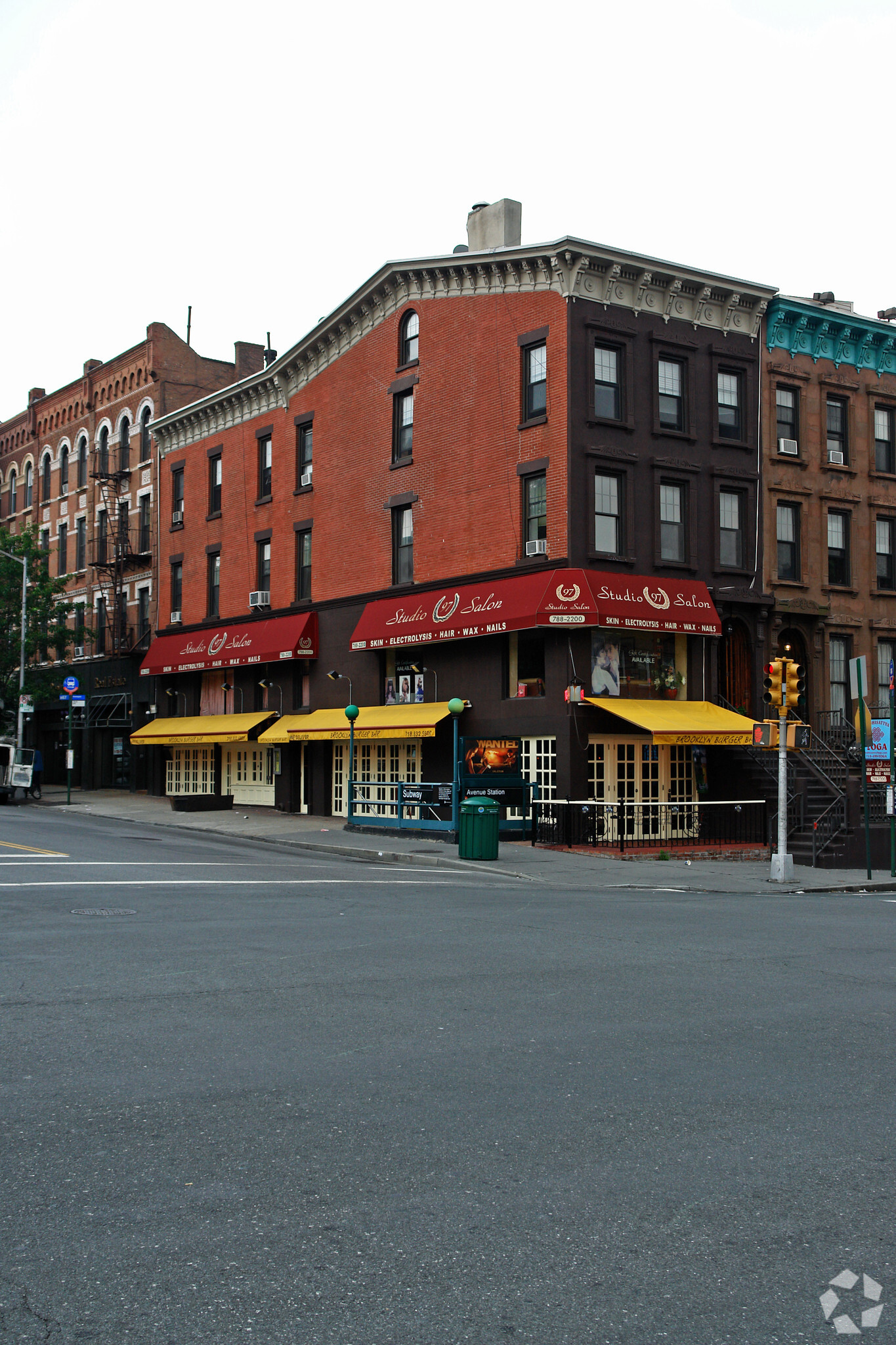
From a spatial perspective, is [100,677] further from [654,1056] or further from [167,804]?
[654,1056]

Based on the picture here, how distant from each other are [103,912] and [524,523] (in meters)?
17.4

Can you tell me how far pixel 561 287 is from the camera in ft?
92.2

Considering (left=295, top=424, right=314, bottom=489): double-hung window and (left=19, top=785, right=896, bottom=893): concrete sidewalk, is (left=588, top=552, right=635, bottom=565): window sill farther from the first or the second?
(left=295, top=424, right=314, bottom=489): double-hung window

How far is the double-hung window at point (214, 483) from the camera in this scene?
1654 inches

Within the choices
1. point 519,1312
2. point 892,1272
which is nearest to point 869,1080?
point 892,1272

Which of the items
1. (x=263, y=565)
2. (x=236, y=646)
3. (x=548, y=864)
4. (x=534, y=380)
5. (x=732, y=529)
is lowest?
(x=548, y=864)

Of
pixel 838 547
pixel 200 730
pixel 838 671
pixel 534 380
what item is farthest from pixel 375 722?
pixel 838 547

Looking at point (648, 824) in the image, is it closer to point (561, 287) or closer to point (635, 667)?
point (635, 667)

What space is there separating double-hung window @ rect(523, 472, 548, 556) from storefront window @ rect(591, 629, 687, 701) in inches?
108

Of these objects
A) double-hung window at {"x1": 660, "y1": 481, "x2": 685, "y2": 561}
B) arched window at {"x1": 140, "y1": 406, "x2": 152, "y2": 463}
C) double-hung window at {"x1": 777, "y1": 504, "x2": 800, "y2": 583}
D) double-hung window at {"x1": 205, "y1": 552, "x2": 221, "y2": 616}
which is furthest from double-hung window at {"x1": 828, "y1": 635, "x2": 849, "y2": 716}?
arched window at {"x1": 140, "y1": 406, "x2": 152, "y2": 463}

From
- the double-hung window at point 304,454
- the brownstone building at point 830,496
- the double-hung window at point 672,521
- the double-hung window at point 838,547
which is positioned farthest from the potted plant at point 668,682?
the double-hung window at point 304,454

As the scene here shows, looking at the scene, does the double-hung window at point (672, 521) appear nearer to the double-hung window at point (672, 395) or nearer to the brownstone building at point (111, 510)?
the double-hung window at point (672, 395)

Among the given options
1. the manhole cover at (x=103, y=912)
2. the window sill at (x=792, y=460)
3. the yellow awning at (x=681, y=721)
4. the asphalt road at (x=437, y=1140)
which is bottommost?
the asphalt road at (x=437, y=1140)

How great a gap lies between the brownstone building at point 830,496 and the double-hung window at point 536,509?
21.2ft
